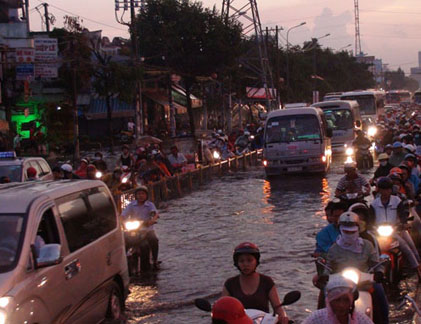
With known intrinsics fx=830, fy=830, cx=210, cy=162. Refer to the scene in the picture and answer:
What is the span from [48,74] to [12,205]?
27923 millimetres

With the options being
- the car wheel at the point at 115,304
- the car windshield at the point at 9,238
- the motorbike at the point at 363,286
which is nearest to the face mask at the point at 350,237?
the motorbike at the point at 363,286

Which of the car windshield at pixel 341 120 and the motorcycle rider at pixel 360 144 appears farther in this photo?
the car windshield at pixel 341 120

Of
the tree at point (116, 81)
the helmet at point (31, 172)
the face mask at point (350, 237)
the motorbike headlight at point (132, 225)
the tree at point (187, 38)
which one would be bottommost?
the motorbike headlight at point (132, 225)

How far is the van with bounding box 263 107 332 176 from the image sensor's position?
30312mm

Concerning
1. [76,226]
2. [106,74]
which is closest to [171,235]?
[76,226]

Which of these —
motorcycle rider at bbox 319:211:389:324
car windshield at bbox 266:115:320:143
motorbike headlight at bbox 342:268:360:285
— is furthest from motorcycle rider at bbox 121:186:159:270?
car windshield at bbox 266:115:320:143

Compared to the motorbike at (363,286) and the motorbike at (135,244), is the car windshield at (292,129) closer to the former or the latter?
the motorbike at (135,244)

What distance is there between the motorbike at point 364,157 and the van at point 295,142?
9.13ft

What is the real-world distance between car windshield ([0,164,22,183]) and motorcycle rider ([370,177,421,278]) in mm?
8244

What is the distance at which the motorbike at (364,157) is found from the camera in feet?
109

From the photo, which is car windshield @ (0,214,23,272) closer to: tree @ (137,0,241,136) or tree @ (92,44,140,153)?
tree @ (92,44,140,153)

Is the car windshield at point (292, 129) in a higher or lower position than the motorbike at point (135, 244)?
higher

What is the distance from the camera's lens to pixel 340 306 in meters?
5.24

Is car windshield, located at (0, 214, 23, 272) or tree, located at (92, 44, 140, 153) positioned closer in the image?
car windshield, located at (0, 214, 23, 272)
